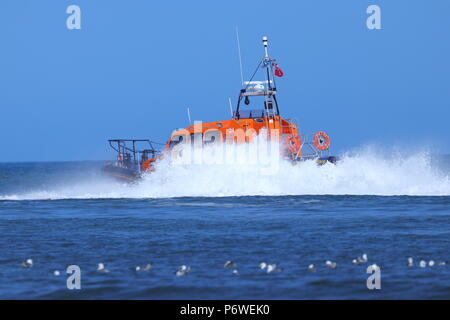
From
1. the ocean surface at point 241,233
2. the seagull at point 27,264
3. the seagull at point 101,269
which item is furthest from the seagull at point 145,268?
the seagull at point 27,264

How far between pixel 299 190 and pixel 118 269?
13415 mm

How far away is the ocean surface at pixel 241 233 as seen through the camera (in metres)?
8.95

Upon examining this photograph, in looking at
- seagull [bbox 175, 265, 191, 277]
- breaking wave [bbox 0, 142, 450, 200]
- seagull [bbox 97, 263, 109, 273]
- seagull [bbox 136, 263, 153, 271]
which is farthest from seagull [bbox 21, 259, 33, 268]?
breaking wave [bbox 0, 142, 450, 200]

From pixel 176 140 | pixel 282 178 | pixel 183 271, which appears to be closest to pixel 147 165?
pixel 176 140

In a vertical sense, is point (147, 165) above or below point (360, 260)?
above

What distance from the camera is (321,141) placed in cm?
2303

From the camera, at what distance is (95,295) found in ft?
28.4

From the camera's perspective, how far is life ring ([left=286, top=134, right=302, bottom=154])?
23.1 m

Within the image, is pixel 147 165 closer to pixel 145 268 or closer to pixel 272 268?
pixel 145 268

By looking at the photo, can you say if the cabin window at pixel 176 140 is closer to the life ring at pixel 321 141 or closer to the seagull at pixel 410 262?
the life ring at pixel 321 141

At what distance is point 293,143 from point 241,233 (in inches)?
395

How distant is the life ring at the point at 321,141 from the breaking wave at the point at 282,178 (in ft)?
2.22

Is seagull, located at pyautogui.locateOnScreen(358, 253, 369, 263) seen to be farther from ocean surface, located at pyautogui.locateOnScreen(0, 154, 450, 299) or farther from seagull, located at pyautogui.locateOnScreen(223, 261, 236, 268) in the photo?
seagull, located at pyautogui.locateOnScreen(223, 261, 236, 268)
